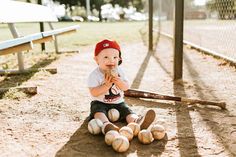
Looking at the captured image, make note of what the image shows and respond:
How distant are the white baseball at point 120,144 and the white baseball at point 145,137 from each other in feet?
0.54

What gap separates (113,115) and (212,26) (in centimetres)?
704

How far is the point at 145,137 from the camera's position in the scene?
93.7 inches

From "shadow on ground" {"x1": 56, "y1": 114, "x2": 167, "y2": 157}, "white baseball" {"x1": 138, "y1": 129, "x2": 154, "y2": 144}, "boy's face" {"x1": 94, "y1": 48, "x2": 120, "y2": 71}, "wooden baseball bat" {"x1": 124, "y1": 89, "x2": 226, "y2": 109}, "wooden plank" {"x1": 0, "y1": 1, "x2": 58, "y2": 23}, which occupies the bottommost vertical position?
"shadow on ground" {"x1": 56, "y1": 114, "x2": 167, "y2": 157}

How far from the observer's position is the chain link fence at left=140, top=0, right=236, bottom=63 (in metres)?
6.14

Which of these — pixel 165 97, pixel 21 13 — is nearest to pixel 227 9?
pixel 165 97

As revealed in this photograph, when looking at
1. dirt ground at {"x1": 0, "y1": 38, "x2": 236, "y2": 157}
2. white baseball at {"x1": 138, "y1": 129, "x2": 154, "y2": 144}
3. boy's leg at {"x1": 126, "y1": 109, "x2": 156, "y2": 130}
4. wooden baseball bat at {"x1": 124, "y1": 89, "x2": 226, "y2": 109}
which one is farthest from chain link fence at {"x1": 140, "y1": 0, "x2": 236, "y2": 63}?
white baseball at {"x1": 138, "y1": 129, "x2": 154, "y2": 144}

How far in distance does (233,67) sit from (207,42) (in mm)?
2801

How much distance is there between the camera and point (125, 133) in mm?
2406

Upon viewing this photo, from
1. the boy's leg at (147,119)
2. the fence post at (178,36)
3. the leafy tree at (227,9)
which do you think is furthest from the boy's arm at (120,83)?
the leafy tree at (227,9)

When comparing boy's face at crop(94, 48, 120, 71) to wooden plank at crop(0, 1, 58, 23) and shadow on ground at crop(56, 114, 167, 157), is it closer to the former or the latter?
shadow on ground at crop(56, 114, 167, 157)

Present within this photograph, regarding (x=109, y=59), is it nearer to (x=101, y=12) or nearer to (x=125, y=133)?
(x=125, y=133)

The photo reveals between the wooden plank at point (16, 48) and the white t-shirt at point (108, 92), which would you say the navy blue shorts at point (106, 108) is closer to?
the white t-shirt at point (108, 92)

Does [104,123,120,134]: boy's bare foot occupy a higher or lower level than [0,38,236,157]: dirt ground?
higher

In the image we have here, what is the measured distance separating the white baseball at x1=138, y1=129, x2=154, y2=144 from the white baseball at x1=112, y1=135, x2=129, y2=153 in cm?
17
